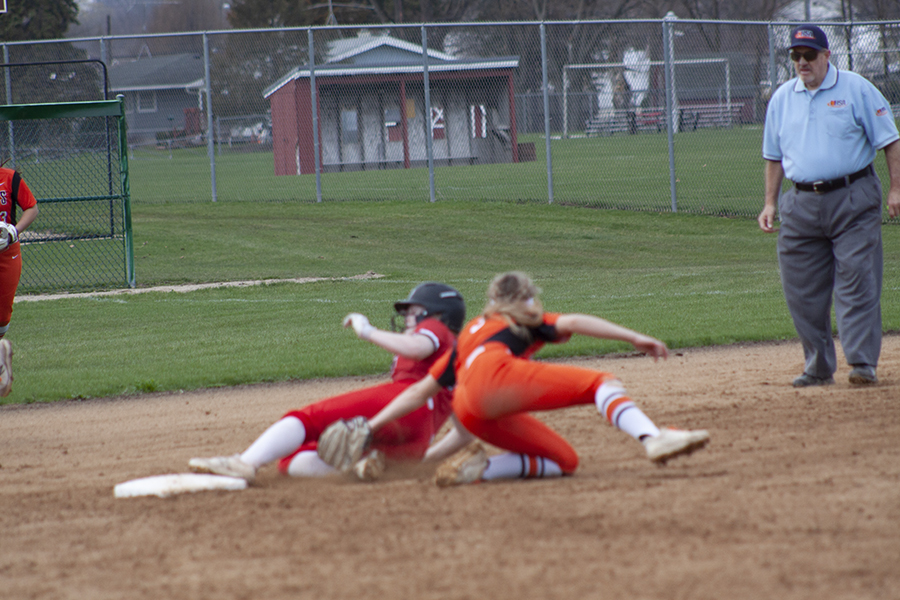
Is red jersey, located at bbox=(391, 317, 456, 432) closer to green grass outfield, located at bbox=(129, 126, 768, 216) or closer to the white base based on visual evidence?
the white base

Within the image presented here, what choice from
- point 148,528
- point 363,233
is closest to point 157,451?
point 148,528

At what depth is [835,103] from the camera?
6.05m

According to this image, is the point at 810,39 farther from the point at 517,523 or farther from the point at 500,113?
the point at 500,113

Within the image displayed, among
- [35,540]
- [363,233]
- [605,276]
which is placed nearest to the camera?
[35,540]

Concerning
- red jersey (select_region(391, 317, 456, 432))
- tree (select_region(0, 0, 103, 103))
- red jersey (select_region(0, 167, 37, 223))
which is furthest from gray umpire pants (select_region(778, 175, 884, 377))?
tree (select_region(0, 0, 103, 103))

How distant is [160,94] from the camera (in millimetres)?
36812

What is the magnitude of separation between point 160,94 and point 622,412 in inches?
1413

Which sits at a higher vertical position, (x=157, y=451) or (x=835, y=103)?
(x=835, y=103)

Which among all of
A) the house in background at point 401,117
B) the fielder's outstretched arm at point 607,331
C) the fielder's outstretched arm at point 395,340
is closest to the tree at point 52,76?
the house in background at point 401,117

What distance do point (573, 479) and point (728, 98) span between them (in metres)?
16.7

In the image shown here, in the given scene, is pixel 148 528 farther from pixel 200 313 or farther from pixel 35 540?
pixel 200 313

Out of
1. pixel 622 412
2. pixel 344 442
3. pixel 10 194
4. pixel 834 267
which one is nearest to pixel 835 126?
pixel 834 267

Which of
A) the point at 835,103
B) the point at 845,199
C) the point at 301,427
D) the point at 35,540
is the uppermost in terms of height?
the point at 835,103

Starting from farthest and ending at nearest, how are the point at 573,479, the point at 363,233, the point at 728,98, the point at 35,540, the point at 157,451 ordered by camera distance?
the point at 728,98 → the point at 363,233 → the point at 157,451 → the point at 573,479 → the point at 35,540
